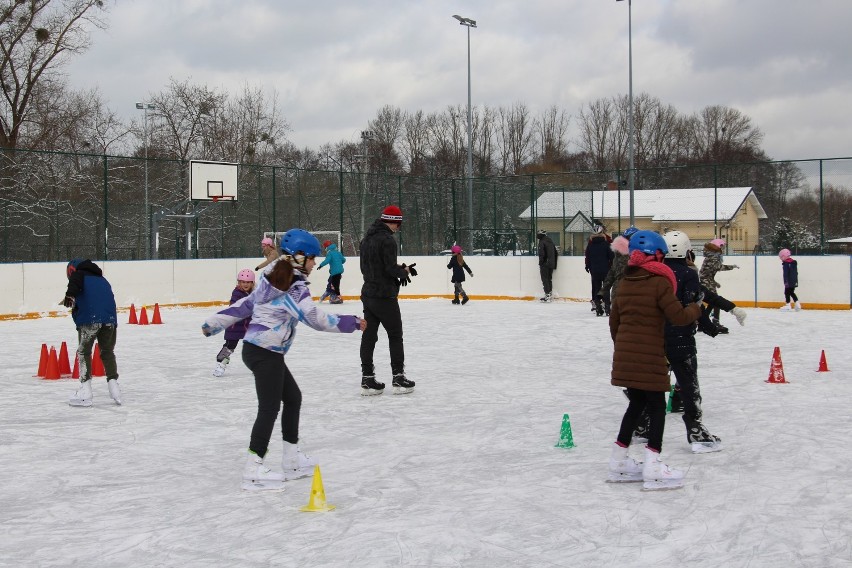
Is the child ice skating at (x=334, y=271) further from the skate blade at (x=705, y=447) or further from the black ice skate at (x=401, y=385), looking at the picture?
the skate blade at (x=705, y=447)

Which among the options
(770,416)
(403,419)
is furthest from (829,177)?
(403,419)

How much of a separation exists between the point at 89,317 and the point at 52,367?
2.03m

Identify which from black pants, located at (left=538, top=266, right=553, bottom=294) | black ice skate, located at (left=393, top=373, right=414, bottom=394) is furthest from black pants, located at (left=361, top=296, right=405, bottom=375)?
black pants, located at (left=538, top=266, right=553, bottom=294)

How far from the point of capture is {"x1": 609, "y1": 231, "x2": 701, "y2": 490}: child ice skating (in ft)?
16.6

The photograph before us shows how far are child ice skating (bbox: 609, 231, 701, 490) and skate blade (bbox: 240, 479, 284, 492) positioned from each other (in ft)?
6.23

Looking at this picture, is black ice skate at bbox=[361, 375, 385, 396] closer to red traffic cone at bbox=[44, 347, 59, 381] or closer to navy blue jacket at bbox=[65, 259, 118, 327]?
navy blue jacket at bbox=[65, 259, 118, 327]

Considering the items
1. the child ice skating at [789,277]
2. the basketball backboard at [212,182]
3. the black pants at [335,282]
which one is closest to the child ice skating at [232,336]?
the black pants at [335,282]

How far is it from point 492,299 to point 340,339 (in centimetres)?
934

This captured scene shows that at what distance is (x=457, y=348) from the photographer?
11945 mm

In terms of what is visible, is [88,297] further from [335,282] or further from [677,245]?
[335,282]

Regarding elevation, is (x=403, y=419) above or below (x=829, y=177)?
below

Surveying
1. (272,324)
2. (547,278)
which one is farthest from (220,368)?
(547,278)

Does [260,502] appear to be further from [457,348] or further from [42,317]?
[42,317]

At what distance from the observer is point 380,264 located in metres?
8.22
